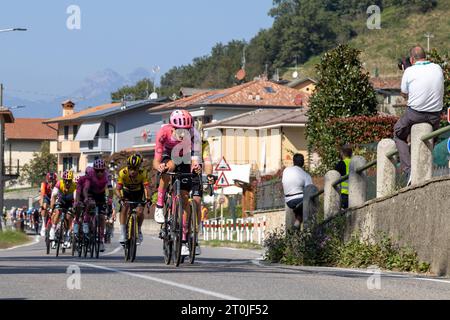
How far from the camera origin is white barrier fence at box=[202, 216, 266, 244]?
4129cm

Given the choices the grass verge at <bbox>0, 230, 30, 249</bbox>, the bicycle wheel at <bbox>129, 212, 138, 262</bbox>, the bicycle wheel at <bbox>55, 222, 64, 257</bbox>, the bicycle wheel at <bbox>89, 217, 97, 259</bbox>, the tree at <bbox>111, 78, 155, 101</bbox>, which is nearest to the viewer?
the bicycle wheel at <bbox>129, 212, 138, 262</bbox>

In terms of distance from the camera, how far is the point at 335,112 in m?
56.5

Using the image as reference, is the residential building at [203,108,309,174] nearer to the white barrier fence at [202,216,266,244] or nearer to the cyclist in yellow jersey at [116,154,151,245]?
the white barrier fence at [202,216,266,244]

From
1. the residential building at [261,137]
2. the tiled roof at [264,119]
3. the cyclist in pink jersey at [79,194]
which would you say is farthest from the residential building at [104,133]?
the cyclist in pink jersey at [79,194]

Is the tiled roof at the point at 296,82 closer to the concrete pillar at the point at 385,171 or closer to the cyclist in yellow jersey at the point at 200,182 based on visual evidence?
the concrete pillar at the point at 385,171

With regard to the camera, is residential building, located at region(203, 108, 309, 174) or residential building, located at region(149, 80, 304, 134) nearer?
residential building, located at region(203, 108, 309, 174)

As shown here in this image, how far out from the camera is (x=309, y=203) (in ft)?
71.7

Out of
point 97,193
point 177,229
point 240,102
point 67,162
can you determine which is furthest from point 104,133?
point 177,229

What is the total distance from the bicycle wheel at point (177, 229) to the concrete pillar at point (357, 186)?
4176 mm

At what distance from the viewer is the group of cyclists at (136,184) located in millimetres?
16609

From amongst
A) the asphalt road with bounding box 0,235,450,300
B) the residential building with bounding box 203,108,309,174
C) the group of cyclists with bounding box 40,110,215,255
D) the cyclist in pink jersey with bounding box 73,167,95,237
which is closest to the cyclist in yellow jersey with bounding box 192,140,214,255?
the group of cyclists with bounding box 40,110,215,255

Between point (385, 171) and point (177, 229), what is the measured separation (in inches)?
159

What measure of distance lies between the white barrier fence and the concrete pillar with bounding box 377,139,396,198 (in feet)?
62.3

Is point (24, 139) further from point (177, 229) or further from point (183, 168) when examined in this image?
point (177, 229)
